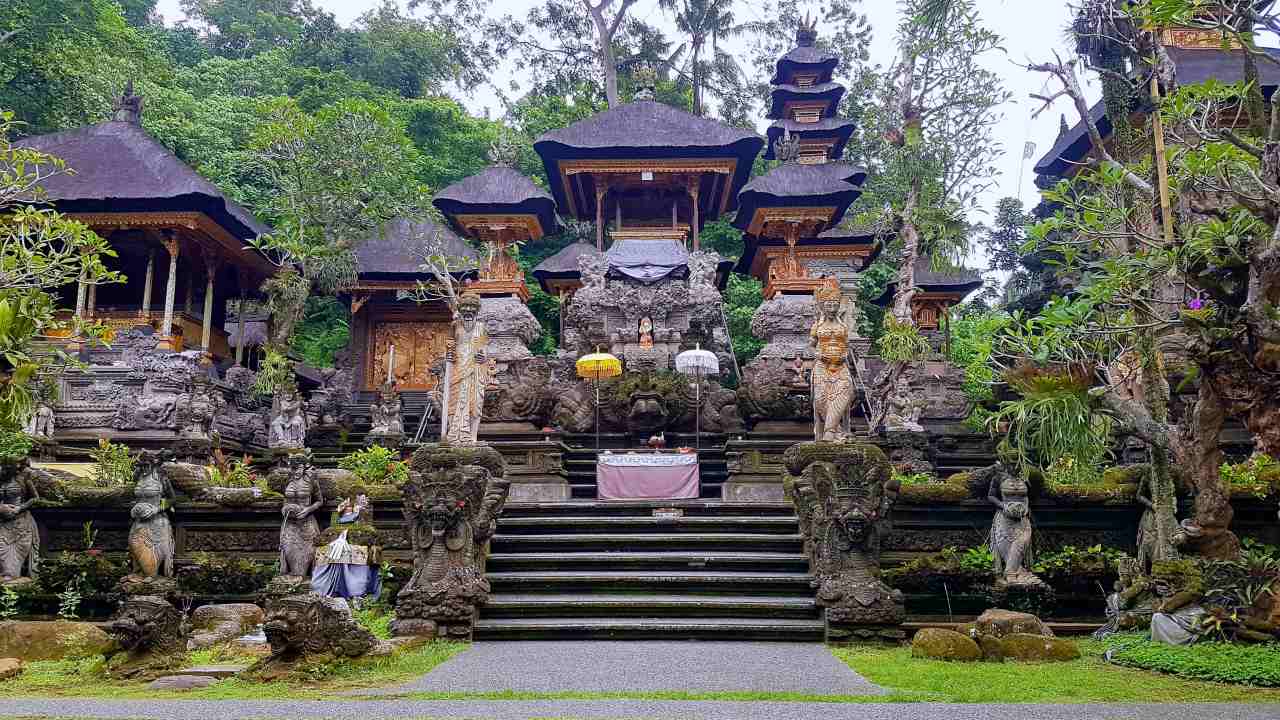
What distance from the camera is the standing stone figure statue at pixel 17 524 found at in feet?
30.6

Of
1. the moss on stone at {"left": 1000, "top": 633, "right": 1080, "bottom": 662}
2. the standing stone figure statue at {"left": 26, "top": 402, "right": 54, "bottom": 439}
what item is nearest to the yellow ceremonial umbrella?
the moss on stone at {"left": 1000, "top": 633, "right": 1080, "bottom": 662}

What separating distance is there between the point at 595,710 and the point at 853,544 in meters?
4.09

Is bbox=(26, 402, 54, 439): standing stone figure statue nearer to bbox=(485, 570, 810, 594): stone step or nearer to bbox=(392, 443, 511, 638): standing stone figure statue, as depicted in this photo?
bbox=(392, 443, 511, 638): standing stone figure statue

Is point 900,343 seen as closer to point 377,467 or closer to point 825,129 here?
point 377,467

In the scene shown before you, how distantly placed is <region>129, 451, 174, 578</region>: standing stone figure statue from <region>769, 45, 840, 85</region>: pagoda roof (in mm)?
25000

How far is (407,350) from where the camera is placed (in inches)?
969

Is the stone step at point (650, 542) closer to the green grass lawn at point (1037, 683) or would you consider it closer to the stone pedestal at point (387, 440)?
the green grass lawn at point (1037, 683)

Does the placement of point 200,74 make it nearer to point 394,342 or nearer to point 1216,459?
point 394,342

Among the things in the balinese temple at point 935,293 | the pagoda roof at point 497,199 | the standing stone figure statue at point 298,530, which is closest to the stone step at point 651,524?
the standing stone figure statue at point 298,530

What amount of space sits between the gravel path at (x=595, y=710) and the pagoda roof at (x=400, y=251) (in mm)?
17917

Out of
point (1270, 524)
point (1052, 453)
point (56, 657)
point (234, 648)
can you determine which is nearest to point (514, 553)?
point (234, 648)

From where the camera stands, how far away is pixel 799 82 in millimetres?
29922

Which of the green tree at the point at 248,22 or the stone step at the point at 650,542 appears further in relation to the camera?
the green tree at the point at 248,22

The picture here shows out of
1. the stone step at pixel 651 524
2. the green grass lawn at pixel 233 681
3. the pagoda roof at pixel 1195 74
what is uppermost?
the pagoda roof at pixel 1195 74
